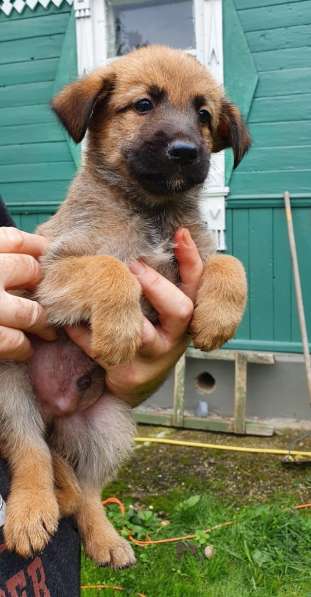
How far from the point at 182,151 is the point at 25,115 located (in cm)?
461

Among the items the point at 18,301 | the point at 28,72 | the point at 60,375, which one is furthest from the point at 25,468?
the point at 28,72

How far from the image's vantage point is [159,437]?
5594 millimetres

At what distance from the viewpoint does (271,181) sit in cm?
562

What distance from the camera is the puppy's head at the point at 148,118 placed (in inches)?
91.1

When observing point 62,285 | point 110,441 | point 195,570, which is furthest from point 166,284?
point 195,570

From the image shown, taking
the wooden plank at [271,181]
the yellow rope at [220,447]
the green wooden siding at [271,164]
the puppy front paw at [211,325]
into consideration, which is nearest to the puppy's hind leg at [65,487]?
the puppy front paw at [211,325]

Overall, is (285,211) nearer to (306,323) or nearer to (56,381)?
(306,323)

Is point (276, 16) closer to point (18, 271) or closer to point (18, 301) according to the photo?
point (18, 271)

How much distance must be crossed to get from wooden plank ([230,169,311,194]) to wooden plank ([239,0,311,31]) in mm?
1259

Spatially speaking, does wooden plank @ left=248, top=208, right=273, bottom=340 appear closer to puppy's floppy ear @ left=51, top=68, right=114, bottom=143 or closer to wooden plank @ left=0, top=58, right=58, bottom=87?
wooden plank @ left=0, top=58, right=58, bottom=87

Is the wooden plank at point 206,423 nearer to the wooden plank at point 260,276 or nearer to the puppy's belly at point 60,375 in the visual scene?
the wooden plank at point 260,276

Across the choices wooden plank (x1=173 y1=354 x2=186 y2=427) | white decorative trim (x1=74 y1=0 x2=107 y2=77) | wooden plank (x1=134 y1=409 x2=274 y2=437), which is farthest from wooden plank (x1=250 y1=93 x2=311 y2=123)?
wooden plank (x1=134 y1=409 x2=274 y2=437)

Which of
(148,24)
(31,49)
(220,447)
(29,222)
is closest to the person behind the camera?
(220,447)

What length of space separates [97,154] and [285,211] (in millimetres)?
3342
